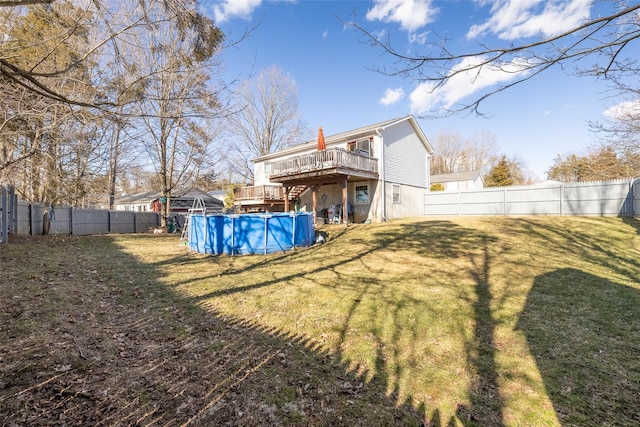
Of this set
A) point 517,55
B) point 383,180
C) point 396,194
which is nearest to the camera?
point 517,55

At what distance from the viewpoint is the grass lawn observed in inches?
109

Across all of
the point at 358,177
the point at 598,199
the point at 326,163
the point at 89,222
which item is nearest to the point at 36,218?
the point at 89,222

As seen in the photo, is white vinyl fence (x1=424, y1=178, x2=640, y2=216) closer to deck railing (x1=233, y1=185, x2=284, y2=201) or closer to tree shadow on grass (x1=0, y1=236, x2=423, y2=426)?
deck railing (x1=233, y1=185, x2=284, y2=201)

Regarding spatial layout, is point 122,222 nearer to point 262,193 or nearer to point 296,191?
point 262,193

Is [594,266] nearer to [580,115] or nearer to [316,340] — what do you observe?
[580,115]

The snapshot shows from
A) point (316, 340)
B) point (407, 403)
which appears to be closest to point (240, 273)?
point (316, 340)

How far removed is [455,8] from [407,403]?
22.0ft

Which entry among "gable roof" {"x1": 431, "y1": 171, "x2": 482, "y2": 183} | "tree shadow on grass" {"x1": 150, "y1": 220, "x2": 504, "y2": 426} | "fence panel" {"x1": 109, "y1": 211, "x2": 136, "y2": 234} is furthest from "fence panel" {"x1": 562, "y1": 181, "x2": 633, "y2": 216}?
"fence panel" {"x1": 109, "y1": 211, "x2": 136, "y2": 234}

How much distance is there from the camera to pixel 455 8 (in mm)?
5762

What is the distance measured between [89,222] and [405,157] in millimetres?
20101

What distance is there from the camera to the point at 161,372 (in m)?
3.32

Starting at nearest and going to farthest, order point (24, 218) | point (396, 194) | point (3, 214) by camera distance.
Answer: point (3, 214)
point (24, 218)
point (396, 194)

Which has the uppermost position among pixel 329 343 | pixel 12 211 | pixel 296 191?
pixel 296 191

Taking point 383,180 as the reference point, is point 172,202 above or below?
below
